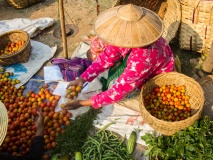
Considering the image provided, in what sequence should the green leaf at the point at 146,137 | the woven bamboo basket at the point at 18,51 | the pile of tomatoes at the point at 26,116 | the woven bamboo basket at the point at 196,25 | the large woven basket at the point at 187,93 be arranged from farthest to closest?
the woven bamboo basket at the point at 18,51
the woven bamboo basket at the point at 196,25
the pile of tomatoes at the point at 26,116
the green leaf at the point at 146,137
the large woven basket at the point at 187,93

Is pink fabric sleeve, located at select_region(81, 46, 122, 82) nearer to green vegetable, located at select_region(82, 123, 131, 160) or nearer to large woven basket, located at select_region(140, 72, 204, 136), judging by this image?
large woven basket, located at select_region(140, 72, 204, 136)

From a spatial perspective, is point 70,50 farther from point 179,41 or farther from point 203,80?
point 203,80

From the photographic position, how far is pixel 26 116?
3.83m

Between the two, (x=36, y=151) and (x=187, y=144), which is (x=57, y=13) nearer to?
(x=36, y=151)

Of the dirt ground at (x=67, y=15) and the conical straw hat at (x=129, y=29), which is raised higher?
the conical straw hat at (x=129, y=29)

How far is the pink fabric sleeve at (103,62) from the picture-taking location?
369cm

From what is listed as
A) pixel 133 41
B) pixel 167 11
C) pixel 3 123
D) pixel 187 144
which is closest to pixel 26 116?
pixel 3 123

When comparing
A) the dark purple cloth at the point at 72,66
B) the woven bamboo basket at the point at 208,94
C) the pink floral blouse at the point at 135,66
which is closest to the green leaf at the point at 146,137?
the pink floral blouse at the point at 135,66

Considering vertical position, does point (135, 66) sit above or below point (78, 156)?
above

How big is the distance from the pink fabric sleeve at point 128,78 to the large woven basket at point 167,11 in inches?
70.7

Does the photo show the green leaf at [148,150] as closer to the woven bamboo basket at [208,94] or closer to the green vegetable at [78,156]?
the green vegetable at [78,156]

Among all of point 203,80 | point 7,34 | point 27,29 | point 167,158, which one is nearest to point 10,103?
point 7,34

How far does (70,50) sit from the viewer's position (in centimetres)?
529

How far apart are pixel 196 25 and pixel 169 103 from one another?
5.81 ft
